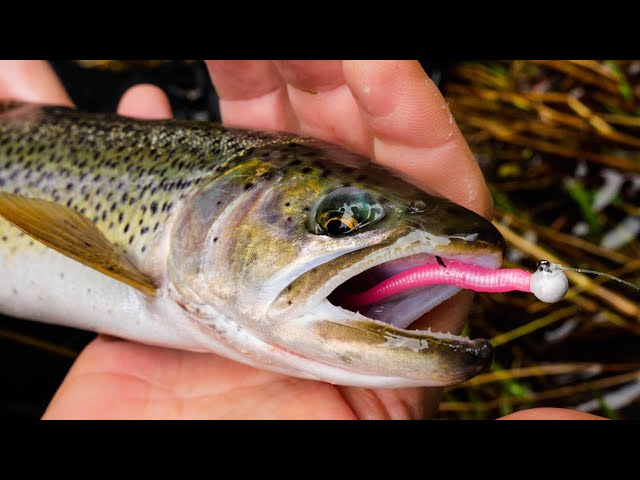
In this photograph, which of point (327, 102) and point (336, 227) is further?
point (327, 102)

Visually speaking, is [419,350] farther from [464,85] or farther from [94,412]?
[464,85]

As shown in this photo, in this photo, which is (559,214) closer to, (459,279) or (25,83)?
(459,279)

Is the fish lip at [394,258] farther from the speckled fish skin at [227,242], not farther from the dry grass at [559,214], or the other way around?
the dry grass at [559,214]

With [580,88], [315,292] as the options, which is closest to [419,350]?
[315,292]

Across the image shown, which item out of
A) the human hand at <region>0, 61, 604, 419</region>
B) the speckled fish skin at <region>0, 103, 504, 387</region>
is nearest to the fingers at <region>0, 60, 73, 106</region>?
the speckled fish skin at <region>0, 103, 504, 387</region>

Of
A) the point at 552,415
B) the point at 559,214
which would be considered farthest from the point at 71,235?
the point at 559,214

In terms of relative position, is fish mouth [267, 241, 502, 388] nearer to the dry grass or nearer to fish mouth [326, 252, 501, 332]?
fish mouth [326, 252, 501, 332]
